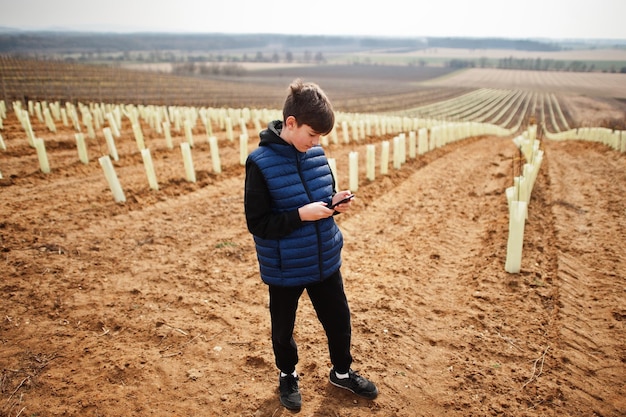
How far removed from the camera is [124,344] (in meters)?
3.05

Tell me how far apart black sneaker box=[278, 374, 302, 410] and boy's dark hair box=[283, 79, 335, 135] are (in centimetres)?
164

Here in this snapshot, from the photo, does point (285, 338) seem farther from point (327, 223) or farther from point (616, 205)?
point (616, 205)

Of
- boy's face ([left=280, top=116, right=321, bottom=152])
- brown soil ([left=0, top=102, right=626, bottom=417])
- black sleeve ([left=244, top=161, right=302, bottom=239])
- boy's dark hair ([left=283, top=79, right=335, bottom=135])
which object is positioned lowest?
brown soil ([left=0, top=102, right=626, bottom=417])

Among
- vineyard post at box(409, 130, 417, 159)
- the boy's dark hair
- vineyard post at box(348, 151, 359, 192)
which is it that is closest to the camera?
the boy's dark hair

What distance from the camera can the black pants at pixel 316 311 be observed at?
2.24 metres

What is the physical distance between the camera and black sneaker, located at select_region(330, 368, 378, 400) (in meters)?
2.54

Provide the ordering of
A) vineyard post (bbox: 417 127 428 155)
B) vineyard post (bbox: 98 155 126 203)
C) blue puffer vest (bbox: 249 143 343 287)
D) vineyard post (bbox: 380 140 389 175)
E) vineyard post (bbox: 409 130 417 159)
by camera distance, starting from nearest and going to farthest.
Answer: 1. blue puffer vest (bbox: 249 143 343 287)
2. vineyard post (bbox: 98 155 126 203)
3. vineyard post (bbox: 380 140 389 175)
4. vineyard post (bbox: 409 130 417 159)
5. vineyard post (bbox: 417 127 428 155)

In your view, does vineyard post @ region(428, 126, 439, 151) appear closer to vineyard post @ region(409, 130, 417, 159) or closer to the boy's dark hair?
vineyard post @ region(409, 130, 417, 159)

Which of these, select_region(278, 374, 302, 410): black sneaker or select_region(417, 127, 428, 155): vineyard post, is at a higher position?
select_region(417, 127, 428, 155): vineyard post

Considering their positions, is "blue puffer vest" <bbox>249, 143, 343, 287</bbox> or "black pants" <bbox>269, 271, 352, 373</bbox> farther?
A: "black pants" <bbox>269, 271, 352, 373</bbox>

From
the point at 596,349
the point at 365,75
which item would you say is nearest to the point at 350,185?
the point at 596,349

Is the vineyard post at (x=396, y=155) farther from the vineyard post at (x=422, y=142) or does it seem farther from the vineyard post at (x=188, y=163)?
the vineyard post at (x=188, y=163)

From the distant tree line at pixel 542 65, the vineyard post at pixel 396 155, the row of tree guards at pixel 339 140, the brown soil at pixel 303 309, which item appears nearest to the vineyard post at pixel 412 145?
the row of tree guards at pixel 339 140

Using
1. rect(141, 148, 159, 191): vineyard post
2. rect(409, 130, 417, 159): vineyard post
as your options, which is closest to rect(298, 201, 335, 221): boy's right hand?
rect(141, 148, 159, 191): vineyard post
